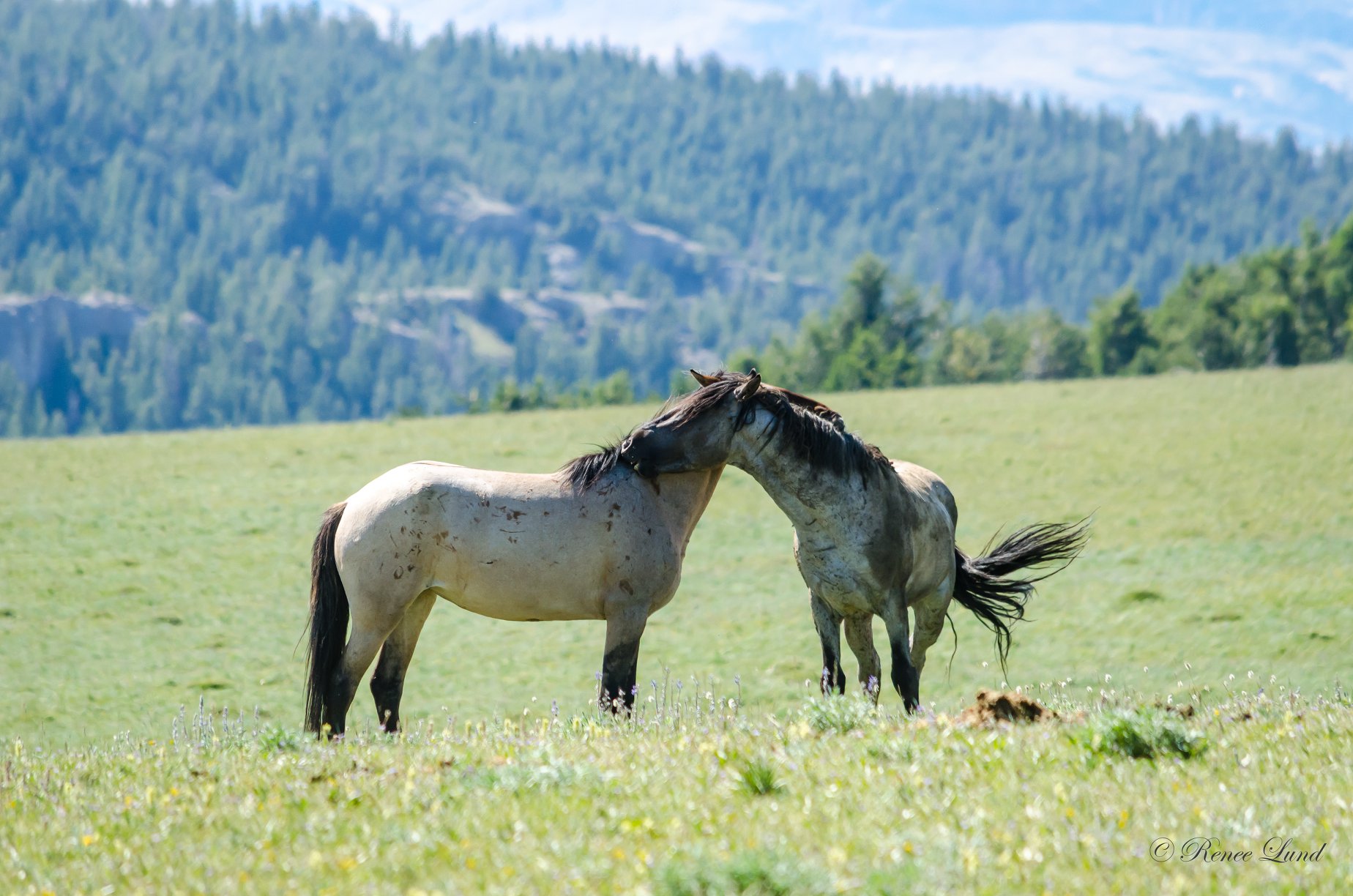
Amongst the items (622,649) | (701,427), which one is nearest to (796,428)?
(701,427)

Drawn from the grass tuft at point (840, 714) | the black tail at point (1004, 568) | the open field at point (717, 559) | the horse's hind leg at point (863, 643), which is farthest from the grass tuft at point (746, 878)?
the open field at point (717, 559)

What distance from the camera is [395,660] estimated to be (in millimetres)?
9195

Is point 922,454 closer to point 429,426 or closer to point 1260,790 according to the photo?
point 429,426

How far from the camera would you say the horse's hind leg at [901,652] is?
8.43m

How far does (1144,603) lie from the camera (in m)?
20.7

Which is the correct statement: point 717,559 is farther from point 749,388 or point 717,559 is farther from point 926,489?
point 749,388

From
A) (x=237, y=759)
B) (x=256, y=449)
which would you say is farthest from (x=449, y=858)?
(x=256, y=449)

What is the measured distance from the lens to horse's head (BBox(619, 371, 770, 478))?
334 inches

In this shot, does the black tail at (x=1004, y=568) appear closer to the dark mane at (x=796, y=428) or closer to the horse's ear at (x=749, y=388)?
the dark mane at (x=796, y=428)

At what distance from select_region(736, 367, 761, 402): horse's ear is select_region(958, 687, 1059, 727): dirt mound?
2450 millimetres

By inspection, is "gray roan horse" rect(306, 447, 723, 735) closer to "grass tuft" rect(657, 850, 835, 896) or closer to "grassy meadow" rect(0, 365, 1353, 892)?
"grassy meadow" rect(0, 365, 1353, 892)

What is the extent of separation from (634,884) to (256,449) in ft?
104

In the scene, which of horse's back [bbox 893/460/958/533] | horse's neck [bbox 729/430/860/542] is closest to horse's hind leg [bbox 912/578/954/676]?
horse's back [bbox 893/460/958/533]

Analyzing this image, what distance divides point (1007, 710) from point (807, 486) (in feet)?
6.89
